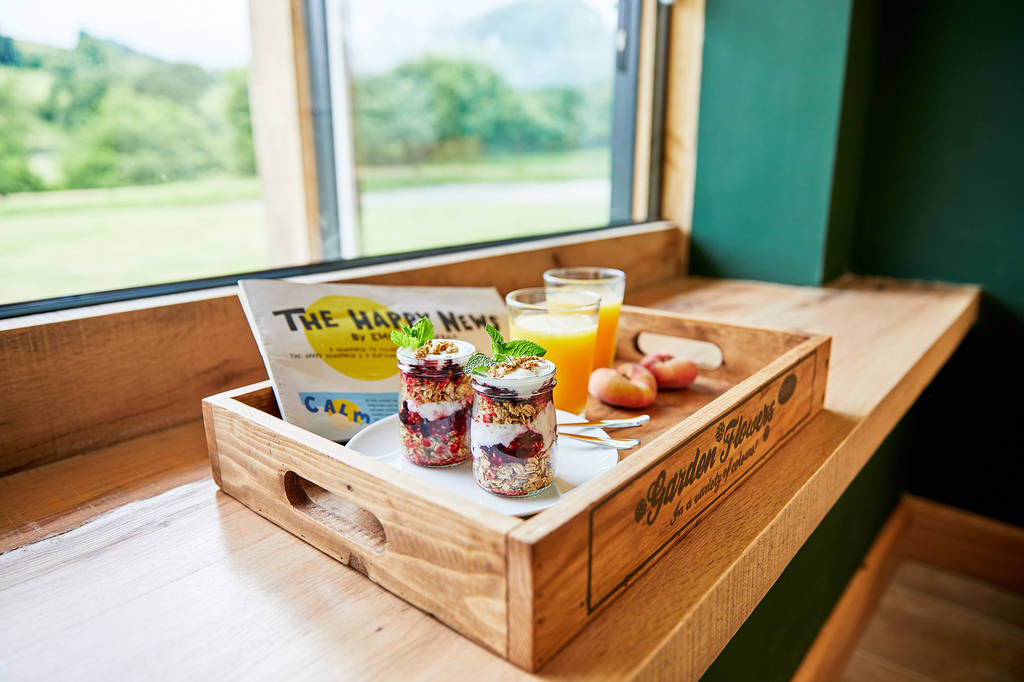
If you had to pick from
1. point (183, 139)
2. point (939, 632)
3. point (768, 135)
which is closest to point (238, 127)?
point (183, 139)

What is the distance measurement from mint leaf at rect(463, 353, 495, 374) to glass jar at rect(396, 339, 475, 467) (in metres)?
0.02

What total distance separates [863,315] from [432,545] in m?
1.28

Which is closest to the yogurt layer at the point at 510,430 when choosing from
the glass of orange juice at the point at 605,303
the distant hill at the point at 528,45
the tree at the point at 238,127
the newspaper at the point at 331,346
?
the newspaper at the point at 331,346

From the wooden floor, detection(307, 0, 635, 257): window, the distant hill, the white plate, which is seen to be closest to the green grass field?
the white plate

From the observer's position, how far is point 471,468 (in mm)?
665

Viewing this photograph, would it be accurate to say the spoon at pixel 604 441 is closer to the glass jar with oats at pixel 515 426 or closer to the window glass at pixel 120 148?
the glass jar with oats at pixel 515 426

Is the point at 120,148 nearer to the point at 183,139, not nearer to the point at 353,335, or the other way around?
the point at 183,139

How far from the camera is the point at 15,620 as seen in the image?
20.7 inches

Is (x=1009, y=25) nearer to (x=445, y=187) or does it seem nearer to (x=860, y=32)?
(x=860, y=32)

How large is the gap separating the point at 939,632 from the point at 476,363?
1.73 metres

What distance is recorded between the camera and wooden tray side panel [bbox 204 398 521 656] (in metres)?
0.47

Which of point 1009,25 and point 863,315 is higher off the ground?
point 1009,25

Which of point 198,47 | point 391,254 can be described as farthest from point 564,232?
point 198,47

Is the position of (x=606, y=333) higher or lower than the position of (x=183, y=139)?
lower
